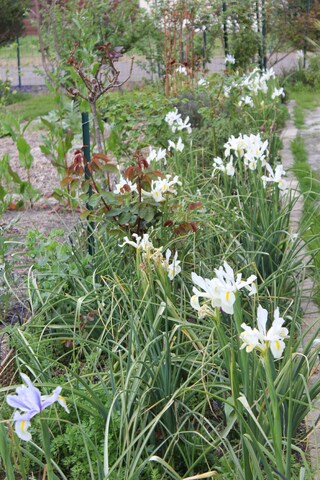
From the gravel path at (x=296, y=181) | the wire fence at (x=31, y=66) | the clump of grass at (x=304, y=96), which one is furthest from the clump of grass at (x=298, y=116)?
the wire fence at (x=31, y=66)

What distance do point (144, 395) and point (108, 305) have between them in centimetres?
85

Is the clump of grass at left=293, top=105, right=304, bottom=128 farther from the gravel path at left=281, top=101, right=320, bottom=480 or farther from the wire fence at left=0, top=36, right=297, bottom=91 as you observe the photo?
the wire fence at left=0, top=36, right=297, bottom=91

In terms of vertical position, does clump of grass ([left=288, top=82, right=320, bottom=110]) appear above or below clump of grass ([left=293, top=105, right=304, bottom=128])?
below

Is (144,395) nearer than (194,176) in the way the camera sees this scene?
Yes

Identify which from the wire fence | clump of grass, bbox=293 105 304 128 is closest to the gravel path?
clump of grass, bbox=293 105 304 128

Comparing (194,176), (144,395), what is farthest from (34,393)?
(194,176)

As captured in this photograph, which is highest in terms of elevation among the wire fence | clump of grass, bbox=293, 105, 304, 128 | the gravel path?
the gravel path

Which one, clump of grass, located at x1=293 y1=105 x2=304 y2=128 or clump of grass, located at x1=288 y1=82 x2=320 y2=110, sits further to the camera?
clump of grass, located at x1=288 y1=82 x2=320 y2=110

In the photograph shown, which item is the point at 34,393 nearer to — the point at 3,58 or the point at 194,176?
the point at 194,176

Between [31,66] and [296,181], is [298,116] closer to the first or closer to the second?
[296,181]

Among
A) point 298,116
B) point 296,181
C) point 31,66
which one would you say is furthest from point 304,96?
point 31,66

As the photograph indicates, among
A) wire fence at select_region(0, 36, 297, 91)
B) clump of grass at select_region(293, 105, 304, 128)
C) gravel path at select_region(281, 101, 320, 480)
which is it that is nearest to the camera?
gravel path at select_region(281, 101, 320, 480)

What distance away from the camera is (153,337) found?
271 cm

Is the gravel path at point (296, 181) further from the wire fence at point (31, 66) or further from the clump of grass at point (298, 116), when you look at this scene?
the wire fence at point (31, 66)
